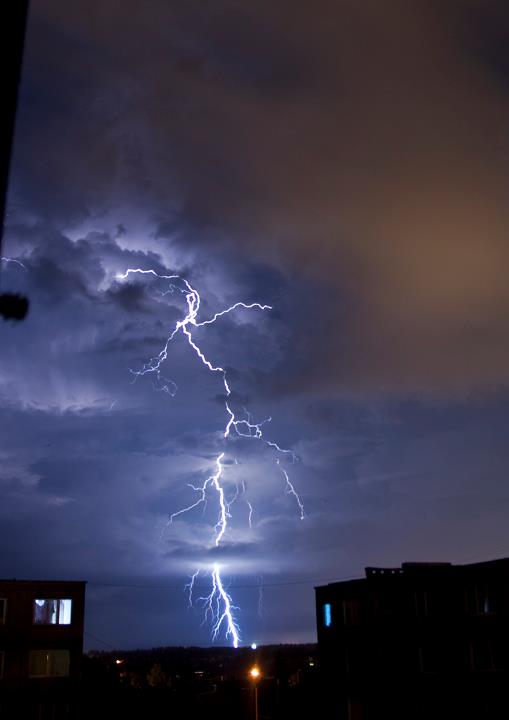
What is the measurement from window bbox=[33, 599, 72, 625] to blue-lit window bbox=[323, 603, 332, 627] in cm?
1409

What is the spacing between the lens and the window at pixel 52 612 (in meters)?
38.1

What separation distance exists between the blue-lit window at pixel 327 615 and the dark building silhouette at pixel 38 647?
44.2 ft

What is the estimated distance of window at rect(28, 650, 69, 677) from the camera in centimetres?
3725

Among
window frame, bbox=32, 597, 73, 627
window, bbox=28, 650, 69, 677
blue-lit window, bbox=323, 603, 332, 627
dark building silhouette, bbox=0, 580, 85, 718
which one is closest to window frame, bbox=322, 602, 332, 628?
blue-lit window, bbox=323, 603, 332, 627

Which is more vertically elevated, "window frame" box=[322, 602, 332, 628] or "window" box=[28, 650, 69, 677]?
"window frame" box=[322, 602, 332, 628]

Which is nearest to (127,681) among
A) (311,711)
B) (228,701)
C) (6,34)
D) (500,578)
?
(228,701)

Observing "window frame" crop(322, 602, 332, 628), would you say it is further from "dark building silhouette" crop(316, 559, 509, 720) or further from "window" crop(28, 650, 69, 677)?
"window" crop(28, 650, 69, 677)

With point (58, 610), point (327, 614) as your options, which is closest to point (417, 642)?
point (327, 614)

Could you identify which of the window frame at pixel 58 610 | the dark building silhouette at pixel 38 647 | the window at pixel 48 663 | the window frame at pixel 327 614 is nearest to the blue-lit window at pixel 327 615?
the window frame at pixel 327 614

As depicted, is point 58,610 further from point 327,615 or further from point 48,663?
point 327,615

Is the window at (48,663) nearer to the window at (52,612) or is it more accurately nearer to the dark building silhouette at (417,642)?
the window at (52,612)

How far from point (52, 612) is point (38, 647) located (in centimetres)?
179

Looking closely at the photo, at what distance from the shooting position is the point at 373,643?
127ft

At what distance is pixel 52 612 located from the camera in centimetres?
3847
